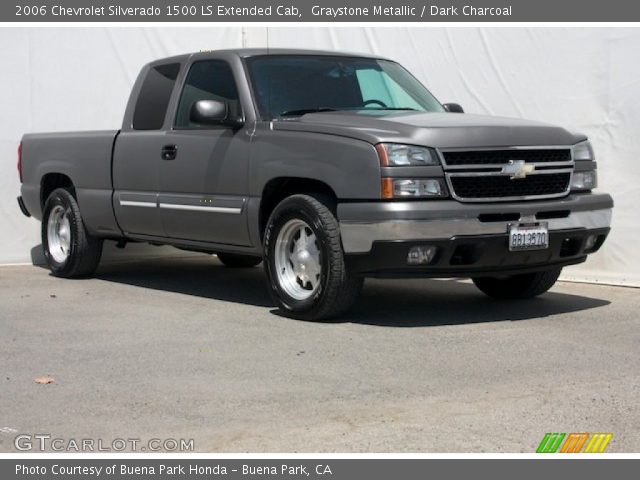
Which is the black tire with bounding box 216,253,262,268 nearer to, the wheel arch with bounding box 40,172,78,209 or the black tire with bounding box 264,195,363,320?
the wheel arch with bounding box 40,172,78,209

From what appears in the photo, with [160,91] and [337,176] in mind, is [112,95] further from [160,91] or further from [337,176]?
[337,176]

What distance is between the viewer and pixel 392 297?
934cm

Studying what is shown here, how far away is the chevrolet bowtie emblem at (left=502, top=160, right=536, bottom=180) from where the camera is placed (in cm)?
782

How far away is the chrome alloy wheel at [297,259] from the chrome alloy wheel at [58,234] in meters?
3.33

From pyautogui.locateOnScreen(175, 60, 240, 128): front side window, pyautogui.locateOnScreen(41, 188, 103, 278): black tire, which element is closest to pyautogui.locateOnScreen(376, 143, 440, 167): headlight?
pyautogui.locateOnScreen(175, 60, 240, 128): front side window

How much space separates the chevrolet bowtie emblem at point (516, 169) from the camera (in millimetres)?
7820

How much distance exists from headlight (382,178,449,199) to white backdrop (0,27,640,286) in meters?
3.21

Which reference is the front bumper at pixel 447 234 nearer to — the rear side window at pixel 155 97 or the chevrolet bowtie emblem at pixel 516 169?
the chevrolet bowtie emblem at pixel 516 169

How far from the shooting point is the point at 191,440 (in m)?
5.08

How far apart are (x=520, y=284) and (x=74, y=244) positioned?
4116 millimetres

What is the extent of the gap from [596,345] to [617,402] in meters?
1.54

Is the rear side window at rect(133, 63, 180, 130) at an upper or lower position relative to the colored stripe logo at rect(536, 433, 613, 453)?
upper

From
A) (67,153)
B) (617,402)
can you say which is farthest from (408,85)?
(617,402)

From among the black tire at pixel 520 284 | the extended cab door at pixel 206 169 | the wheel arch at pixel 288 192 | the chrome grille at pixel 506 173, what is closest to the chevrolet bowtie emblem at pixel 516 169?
the chrome grille at pixel 506 173
